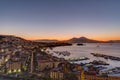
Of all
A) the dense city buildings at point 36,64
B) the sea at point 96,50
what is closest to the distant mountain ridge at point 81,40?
the sea at point 96,50

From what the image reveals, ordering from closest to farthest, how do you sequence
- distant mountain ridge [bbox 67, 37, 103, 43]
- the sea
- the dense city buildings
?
the sea < the dense city buildings < distant mountain ridge [bbox 67, 37, 103, 43]

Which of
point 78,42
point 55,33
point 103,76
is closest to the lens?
point 103,76

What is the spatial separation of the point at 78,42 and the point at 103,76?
0.68m

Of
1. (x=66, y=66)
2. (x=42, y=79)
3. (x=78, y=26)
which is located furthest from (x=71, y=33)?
(x=42, y=79)

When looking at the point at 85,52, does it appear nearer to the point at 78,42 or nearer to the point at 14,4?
the point at 78,42

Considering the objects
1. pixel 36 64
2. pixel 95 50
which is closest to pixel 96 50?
pixel 95 50

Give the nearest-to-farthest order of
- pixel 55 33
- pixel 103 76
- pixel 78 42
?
pixel 103 76, pixel 78 42, pixel 55 33

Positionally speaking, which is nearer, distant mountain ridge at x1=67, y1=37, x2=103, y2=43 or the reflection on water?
the reflection on water

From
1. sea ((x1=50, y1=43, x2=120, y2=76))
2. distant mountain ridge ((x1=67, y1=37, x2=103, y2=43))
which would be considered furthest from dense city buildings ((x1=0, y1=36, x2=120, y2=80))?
distant mountain ridge ((x1=67, y1=37, x2=103, y2=43))

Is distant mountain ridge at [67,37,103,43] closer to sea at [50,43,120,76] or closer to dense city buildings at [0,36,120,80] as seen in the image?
sea at [50,43,120,76]

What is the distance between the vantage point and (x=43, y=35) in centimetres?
560

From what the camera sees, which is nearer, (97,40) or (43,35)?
(97,40)

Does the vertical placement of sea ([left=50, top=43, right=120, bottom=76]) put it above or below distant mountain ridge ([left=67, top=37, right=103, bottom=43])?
below

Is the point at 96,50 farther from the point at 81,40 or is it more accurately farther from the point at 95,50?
the point at 81,40
